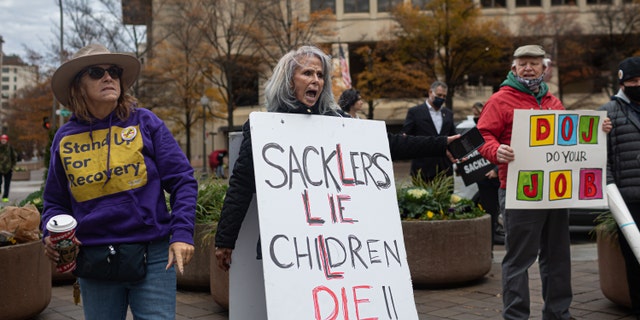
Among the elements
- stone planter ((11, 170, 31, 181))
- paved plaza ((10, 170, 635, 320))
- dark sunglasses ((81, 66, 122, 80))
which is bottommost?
stone planter ((11, 170, 31, 181))

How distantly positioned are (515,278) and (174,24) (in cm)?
3097

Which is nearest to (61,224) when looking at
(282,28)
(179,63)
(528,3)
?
(282,28)

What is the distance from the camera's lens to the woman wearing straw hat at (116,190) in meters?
2.73

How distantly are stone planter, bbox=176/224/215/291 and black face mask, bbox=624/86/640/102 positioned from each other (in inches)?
144

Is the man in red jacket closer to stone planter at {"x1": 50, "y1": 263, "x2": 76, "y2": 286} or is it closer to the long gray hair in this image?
the long gray hair

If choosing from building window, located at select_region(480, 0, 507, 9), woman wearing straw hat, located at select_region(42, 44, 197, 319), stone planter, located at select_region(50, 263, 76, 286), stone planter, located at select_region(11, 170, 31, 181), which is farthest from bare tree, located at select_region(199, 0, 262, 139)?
woman wearing straw hat, located at select_region(42, 44, 197, 319)

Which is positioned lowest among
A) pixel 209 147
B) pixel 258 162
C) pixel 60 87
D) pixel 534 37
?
pixel 209 147

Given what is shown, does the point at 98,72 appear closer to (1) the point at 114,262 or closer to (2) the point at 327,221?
(1) the point at 114,262

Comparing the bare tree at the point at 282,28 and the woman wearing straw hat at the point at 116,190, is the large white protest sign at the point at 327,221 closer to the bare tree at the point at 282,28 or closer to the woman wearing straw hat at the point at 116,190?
the woman wearing straw hat at the point at 116,190

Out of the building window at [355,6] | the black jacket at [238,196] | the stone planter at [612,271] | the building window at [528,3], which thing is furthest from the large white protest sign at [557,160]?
the building window at [528,3]

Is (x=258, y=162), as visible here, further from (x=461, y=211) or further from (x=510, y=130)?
(x=461, y=211)

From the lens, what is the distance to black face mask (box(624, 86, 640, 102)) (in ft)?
15.4

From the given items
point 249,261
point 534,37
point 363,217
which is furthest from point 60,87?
point 534,37

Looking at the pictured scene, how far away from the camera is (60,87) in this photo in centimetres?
296
